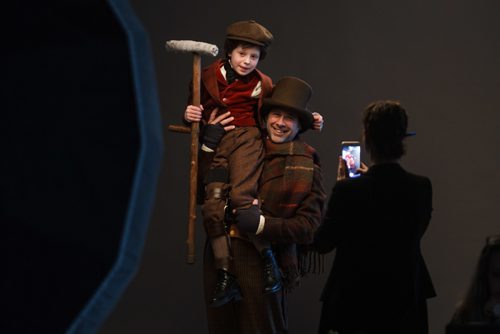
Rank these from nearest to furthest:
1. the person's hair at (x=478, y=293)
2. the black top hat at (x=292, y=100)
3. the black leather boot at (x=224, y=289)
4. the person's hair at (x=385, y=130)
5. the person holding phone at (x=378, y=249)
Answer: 1. the person's hair at (x=478, y=293)
2. the person holding phone at (x=378, y=249)
3. the person's hair at (x=385, y=130)
4. the black leather boot at (x=224, y=289)
5. the black top hat at (x=292, y=100)

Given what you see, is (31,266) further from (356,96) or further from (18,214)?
(356,96)

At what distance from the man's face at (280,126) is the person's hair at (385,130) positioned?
0.41 m

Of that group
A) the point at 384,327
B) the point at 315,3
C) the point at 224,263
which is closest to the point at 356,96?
the point at 315,3

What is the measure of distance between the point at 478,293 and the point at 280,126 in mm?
966

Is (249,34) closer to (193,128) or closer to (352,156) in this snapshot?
(193,128)

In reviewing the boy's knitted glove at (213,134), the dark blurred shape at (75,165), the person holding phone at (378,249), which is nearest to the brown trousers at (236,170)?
the boy's knitted glove at (213,134)

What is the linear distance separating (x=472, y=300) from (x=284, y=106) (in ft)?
3.24

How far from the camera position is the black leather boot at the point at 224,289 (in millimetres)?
2779

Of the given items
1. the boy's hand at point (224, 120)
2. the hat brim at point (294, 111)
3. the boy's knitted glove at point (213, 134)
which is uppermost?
the hat brim at point (294, 111)

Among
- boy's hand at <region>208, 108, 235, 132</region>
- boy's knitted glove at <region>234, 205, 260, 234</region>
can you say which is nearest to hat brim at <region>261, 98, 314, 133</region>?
boy's hand at <region>208, 108, 235, 132</region>

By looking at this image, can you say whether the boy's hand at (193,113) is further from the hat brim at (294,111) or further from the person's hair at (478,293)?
the person's hair at (478,293)

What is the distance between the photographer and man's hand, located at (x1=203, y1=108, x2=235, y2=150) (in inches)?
114

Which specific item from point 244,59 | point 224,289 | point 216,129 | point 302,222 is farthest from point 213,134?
point 224,289

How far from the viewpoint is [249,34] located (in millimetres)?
2893
